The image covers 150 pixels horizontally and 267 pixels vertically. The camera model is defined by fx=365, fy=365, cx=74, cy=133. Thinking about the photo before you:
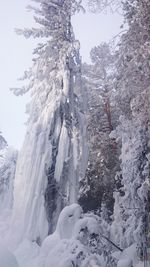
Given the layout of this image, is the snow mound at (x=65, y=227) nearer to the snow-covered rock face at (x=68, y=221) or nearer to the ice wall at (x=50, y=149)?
the snow-covered rock face at (x=68, y=221)

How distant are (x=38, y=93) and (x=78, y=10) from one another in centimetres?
422

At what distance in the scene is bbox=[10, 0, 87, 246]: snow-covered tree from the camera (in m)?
13.6

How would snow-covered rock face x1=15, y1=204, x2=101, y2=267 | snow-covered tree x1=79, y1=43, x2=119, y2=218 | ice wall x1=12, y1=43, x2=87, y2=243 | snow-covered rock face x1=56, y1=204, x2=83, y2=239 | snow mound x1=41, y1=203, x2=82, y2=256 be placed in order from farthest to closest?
snow-covered tree x1=79, y1=43, x2=119, y2=218 < ice wall x1=12, y1=43, x2=87, y2=243 < snow-covered rock face x1=56, y1=204, x2=83, y2=239 < snow mound x1=41, y1=203, x2=82, y2=256 < snow-covered rock face x1=15, y1=204, x2=101, y2=267

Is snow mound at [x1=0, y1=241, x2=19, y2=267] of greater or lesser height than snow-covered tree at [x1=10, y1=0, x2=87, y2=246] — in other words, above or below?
below

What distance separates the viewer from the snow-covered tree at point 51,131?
13609 mm

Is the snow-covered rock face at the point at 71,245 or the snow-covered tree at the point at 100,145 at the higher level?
the snow-covered tree at the point at 100,145

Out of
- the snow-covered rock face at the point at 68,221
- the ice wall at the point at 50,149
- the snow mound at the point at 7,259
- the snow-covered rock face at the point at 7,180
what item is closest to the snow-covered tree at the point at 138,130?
the snow-covered rock face at the point at 68,221

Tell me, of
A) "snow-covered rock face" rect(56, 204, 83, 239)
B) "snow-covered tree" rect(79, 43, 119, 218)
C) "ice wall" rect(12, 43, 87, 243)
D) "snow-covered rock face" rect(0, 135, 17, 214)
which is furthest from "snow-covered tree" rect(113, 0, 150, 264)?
"snow-covered rock face" rect(0, 135, 17, 214)

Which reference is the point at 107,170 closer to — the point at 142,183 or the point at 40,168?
the point at 40,168

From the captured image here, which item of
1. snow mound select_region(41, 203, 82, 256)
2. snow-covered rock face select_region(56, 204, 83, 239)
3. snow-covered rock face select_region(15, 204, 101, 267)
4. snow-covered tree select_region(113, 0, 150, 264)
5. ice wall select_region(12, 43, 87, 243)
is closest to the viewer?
snow-covered rock face select_region(15, 204, 101, 267)

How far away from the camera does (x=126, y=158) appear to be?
8.95 meters

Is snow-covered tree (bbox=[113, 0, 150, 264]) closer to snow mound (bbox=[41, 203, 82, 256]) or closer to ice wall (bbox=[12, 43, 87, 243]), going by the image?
snow mound (bbox=[41, 203, 82, 256])

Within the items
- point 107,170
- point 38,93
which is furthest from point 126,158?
point 107,170

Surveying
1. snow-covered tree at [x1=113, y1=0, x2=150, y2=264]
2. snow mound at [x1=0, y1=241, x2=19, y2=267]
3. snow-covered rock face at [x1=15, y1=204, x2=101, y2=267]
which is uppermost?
snow-covered tree at [x1=113, y1=0, x2=150, y2=264]
